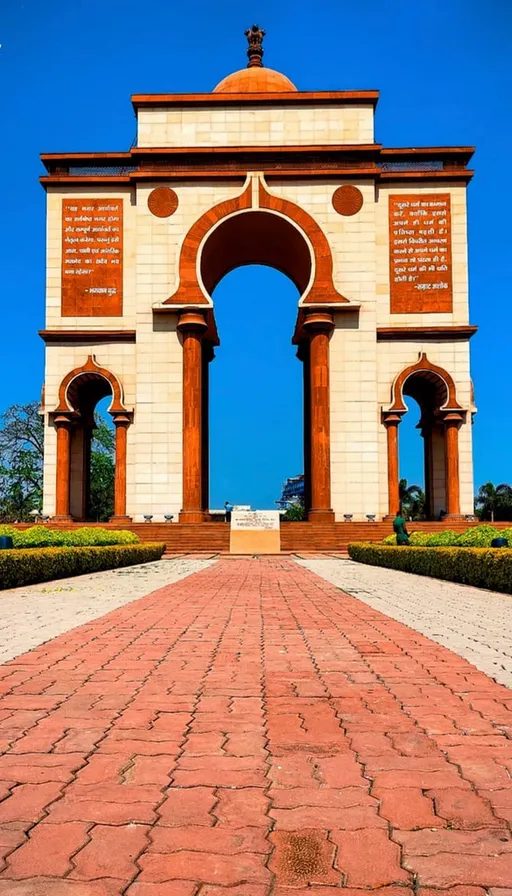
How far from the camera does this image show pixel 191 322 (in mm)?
31016

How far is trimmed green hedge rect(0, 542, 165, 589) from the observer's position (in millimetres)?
12055

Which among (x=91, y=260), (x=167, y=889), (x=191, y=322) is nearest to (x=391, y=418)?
(x=191, y=322)

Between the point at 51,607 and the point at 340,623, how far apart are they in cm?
382

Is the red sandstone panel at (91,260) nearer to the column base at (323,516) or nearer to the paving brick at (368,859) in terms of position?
the column base at (323,516)

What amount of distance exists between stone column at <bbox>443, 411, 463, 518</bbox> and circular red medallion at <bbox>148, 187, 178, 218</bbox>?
15.2m

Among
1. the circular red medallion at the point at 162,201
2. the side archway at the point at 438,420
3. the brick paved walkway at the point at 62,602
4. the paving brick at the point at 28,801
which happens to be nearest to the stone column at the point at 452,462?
the side archway at the point at 438,420

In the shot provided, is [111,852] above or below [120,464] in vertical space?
below

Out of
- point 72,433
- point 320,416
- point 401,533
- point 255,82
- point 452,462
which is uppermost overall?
point 255,82

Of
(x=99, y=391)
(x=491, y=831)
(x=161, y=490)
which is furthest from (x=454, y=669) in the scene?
(x=99, y=391)

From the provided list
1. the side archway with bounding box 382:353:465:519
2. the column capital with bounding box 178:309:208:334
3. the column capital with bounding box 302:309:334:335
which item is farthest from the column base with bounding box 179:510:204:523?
the column capital with bounding box 302:309:334:335

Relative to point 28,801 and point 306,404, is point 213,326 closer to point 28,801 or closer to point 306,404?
point 306,404

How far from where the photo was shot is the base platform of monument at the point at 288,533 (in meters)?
27.6

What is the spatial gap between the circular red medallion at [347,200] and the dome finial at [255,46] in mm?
12292

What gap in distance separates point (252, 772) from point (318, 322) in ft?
94.3
